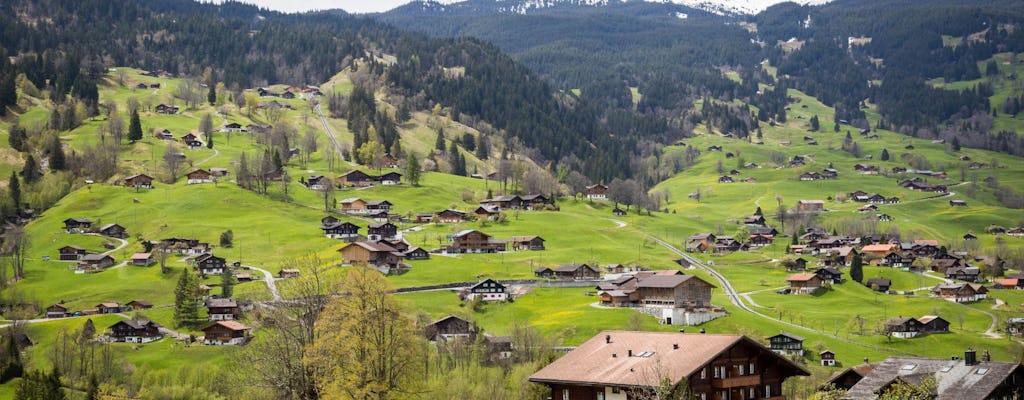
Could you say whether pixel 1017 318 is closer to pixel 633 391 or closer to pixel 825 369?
pixel 825 369

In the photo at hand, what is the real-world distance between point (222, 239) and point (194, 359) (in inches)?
1997

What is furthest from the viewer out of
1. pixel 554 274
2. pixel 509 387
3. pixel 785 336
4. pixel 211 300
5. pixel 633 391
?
pixel 554 274

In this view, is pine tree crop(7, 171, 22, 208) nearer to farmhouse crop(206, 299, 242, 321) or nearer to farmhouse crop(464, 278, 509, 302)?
farmhouse crop(206, 299, 242, 321)

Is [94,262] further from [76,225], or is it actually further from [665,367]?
[665,367]

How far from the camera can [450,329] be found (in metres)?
126

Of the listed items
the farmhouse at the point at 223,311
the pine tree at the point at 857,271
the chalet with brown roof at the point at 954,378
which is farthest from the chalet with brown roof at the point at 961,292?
the chalet with brown roof at the point at 954,378

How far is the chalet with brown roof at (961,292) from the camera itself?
160 meters

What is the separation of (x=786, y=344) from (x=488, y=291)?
3963 centimetres

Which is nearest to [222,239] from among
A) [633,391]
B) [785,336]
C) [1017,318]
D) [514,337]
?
[514,337]

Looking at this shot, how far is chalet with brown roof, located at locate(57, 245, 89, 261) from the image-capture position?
16675cm

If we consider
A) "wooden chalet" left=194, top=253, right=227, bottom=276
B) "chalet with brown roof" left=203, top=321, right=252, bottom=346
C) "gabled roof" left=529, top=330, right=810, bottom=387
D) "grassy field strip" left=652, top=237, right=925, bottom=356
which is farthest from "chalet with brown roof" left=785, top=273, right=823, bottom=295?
"gabled roof" left=529, top=330, right=810, bottom=387

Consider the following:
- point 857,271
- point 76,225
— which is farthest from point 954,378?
point 76,225

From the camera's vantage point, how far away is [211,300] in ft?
450

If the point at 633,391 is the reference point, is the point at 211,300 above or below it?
below
